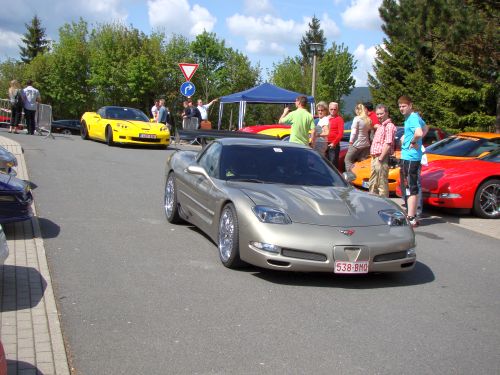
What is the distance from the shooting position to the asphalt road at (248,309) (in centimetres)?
405

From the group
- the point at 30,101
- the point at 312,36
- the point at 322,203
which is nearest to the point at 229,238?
the point at 322,203

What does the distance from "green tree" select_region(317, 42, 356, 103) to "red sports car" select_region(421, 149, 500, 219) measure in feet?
163

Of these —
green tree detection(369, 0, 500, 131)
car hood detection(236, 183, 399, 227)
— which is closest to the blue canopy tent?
green tree detection(369, 0, 500, 131)

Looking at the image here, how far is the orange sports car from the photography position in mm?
11797

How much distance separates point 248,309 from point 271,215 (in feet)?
3.80

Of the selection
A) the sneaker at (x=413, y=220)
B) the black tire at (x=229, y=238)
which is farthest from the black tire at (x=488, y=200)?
the black tire at (x=229, y=238)

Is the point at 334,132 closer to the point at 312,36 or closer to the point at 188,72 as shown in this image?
the point at 188,72

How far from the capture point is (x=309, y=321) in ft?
15.9

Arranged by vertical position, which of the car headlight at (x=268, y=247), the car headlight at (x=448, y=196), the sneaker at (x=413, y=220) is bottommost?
the sneaker at (x=413, y=220)

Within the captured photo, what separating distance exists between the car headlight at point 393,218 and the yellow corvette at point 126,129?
13701 millimetres

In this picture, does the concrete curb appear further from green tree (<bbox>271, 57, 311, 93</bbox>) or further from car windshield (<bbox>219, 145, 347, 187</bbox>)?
green tree (<bbox>271, 57, 311, 93</bbox>)

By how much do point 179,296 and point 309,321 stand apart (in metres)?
1.16

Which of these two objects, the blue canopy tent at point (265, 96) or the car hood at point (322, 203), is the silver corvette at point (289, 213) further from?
the blue canopy tent at point (265, 96)

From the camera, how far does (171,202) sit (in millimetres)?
8523
